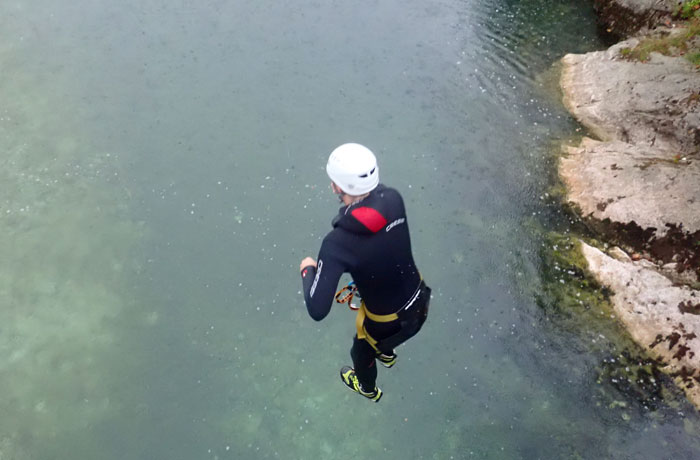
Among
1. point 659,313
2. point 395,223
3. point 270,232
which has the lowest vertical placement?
point 270,232

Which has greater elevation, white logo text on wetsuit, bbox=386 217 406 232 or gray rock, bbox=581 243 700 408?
white logo text on wetsuit, bbox=386 217 406 232

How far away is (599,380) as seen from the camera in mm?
5438

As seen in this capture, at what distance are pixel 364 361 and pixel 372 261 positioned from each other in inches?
56.8

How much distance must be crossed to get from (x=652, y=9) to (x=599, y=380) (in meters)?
7.85

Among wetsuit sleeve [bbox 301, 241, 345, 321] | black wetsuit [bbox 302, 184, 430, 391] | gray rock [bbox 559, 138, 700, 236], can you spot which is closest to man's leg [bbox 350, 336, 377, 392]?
black wetsuit [bbox 302, 184, 430, 391]

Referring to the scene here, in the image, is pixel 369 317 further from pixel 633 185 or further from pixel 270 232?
pixel 633 185

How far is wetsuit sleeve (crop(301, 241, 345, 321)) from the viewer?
3.03m

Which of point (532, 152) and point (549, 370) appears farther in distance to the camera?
point (532, 152)

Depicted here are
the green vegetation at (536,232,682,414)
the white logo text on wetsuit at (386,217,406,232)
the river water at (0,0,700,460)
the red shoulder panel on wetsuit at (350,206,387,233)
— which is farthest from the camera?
the green vegetation at (536,232,682,414)

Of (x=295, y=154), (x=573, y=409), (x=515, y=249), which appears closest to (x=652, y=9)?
(x=515, y=249)

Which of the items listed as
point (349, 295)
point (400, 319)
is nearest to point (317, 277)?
point (400, 319)

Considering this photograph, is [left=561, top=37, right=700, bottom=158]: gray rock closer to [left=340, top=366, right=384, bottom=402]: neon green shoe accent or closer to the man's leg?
[left=340, top=366, right=384, bottom=402]: neon green shoe accent

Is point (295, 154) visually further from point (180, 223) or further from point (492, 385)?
point (492, 385)

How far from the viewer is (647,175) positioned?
6.88 metres
